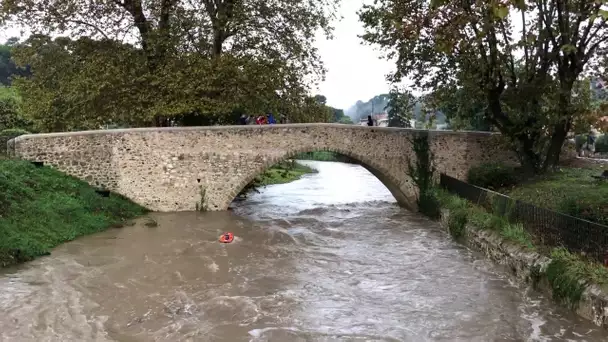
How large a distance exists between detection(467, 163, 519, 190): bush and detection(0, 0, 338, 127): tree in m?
7.54

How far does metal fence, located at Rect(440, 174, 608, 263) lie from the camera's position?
963cm

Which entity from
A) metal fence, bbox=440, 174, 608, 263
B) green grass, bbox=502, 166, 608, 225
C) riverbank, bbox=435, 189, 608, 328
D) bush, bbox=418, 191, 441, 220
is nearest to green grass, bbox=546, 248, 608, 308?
riverbank, bbox=435, 189, 608, 328

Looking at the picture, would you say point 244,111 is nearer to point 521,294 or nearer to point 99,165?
point 99,165

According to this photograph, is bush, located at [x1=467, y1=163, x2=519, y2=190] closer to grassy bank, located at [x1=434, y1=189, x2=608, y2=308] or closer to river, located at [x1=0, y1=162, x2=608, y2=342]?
river, located at [x1=0, y1=162, x2=608, y2=342]

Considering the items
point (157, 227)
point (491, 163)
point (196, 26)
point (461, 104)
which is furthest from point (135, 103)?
point (491, 163)

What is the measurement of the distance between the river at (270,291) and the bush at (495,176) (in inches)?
137

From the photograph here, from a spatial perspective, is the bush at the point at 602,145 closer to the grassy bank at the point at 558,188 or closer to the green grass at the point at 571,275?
the grassy bank at the point at 558,188

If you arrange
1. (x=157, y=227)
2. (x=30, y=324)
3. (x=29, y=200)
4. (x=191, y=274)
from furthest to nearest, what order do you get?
(x=157, y=227), (x=29, y=200), (x=191, y=274), (x=30, y=324)

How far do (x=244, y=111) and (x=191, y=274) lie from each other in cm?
1013

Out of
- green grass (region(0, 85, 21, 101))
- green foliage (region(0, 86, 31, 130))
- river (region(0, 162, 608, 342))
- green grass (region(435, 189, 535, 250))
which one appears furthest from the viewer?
green grass (region(0, 85, 21, 101))

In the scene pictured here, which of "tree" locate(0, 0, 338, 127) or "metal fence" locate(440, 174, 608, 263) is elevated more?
"tree" locate(0, 0, 338, 127)

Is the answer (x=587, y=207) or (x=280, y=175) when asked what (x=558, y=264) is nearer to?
(x=587, y=207)

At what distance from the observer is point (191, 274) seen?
11797 mm

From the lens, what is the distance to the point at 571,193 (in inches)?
533
